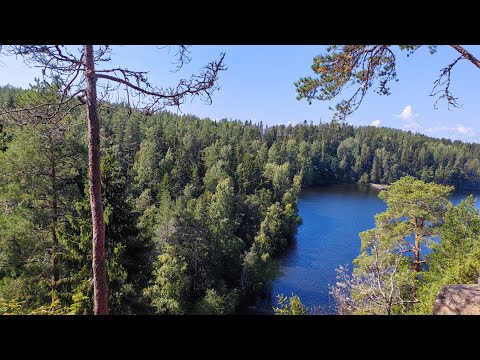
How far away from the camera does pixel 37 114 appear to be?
3.70 m

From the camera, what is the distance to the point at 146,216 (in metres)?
14.1

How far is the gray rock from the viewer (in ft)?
12.0

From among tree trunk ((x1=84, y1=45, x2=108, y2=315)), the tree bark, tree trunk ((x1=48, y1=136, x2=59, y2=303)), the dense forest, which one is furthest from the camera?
the tree bark

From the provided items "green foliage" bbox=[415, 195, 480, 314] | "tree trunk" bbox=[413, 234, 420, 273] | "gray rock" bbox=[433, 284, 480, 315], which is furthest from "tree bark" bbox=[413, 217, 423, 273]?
"gray rock" bbox=[433, 284, 480, 315]

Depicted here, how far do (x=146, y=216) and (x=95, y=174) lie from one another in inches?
421

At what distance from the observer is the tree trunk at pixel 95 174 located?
363 cm

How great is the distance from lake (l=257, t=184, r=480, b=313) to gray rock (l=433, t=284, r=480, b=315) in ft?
32.9

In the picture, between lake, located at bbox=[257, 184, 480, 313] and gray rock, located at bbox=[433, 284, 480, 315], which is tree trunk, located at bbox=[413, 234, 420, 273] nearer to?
lake, located at bbox=[257, 184, 480, 313]

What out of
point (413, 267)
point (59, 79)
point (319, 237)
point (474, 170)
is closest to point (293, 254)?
point (319, 237)

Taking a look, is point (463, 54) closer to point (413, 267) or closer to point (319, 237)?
point (413, 267)

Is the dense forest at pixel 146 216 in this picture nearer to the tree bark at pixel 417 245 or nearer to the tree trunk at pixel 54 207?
the tree trunk at pixel 54 207

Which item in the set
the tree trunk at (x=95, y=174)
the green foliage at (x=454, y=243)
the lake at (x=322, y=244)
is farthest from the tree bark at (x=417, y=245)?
the tree trunk at (x=95, y=174)

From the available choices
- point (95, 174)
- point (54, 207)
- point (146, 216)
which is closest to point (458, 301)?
point (95, 174)
